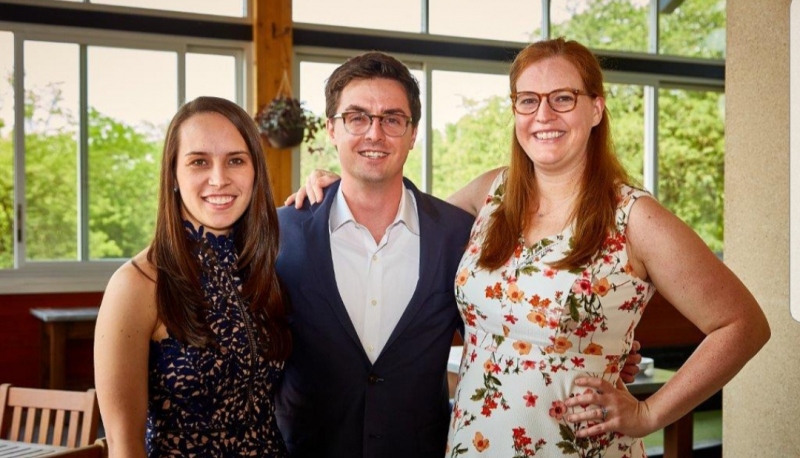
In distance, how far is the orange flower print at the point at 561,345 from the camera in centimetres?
201

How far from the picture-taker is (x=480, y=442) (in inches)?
81.5

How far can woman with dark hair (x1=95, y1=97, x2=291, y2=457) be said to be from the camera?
1.72 meters

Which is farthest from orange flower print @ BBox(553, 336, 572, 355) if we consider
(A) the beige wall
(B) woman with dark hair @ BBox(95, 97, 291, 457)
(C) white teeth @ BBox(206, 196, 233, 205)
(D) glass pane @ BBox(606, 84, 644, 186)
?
(D) glass pane @ BBox(606, 84, 644, 186)

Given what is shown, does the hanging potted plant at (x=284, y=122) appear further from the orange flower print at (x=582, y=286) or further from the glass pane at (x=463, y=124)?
the orange flower print at (x=582, y=286)

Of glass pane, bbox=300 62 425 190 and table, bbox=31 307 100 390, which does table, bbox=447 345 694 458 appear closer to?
table, bbox=31 307 100 390

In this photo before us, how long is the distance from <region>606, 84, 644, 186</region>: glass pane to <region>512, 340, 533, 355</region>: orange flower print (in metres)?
7.54

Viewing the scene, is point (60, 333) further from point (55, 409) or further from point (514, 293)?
point (514, 293)

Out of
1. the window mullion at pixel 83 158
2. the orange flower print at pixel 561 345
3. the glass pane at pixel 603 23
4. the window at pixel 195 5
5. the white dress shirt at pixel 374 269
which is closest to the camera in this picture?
the orange flower print at pixel 561 345

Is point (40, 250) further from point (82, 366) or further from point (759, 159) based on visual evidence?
point (759, 159)

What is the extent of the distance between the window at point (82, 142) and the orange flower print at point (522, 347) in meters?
5.47

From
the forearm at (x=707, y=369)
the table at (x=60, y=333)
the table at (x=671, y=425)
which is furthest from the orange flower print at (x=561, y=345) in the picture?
the table at (x=60, y=333)

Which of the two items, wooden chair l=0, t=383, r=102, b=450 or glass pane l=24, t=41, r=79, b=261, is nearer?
wooden chair l=0, t=383, r=102, b=450

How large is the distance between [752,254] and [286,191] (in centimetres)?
529

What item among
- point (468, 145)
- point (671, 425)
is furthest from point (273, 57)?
point (671, 425)
